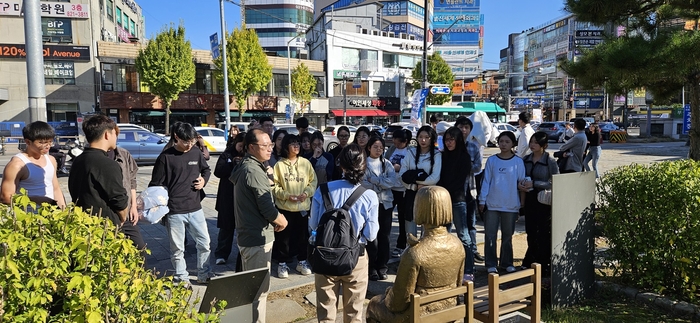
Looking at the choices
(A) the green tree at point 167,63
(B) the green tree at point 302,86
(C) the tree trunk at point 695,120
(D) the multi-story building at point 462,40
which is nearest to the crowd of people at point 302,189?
(C) the tree trunk at point 695,120

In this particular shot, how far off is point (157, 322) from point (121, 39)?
48.2m

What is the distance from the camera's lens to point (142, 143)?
16422mm

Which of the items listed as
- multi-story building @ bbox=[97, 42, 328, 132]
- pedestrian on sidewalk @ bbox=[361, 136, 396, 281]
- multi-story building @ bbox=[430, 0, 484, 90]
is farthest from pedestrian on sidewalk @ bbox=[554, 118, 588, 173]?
multi-story building @ bbox=[430, 0, 484, 90]

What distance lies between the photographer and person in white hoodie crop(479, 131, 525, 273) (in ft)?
16.1

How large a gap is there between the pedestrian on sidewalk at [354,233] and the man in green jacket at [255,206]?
1.58 ft

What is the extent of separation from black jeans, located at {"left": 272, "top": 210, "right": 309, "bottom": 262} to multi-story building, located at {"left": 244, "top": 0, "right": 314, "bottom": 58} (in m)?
55.9

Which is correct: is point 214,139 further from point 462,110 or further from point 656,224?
point 462,110

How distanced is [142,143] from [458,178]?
14.5 metres

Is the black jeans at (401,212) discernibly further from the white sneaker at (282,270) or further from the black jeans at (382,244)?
the white sneaker at (282,270)

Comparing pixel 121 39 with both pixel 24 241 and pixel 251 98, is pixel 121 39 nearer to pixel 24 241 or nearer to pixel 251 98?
pixel 251 98

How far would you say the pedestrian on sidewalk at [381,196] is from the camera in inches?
199

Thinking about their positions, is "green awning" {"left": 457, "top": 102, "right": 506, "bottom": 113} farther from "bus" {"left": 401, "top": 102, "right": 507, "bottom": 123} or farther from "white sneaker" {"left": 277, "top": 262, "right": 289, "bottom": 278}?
"white sneaker" {"left": 277, "top": 262, "right": 289, "bottom": 278}

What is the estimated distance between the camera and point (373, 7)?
173 feet

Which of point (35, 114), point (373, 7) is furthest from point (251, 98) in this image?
point (35, 114)
